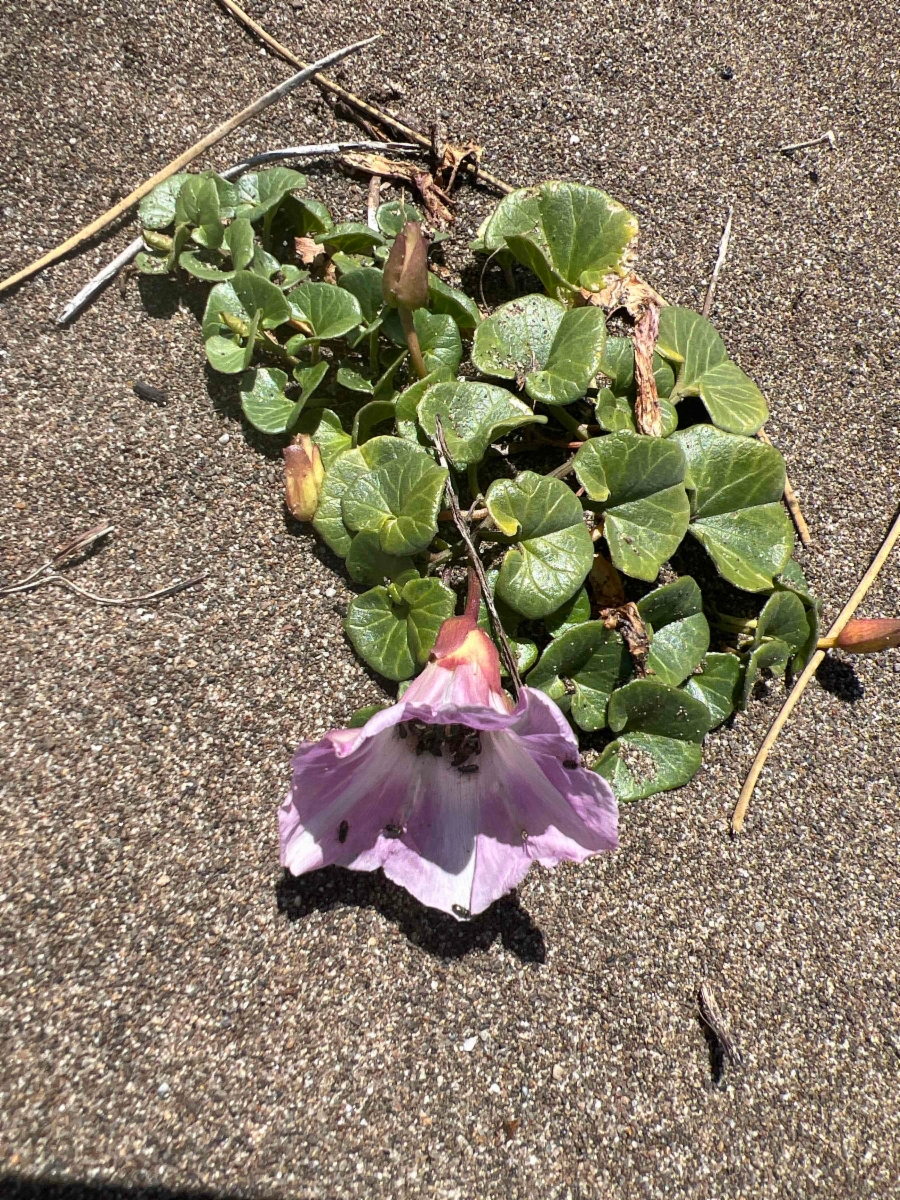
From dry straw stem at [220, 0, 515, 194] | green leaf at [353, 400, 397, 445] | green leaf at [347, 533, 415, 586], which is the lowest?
green leaf at [347, 533, 415, 586]

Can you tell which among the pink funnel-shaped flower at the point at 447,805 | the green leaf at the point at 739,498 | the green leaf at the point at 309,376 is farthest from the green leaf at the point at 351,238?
the pink funnel-shaped flower at the point at 447,805

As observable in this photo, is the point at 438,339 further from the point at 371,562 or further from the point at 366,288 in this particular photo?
the point at 371,562

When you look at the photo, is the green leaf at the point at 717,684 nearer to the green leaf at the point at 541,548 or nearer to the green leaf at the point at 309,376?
the green leaf at the point at 541,548

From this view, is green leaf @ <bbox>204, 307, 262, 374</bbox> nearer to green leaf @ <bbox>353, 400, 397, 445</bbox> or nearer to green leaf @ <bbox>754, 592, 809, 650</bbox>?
green leaf @ <bbox>353, 400, 397, 445</bbox>

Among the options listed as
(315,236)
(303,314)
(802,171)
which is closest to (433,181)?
(315,236)

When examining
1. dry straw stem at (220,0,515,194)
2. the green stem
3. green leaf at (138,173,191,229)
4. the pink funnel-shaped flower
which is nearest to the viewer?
the pink funnel-shaped flower

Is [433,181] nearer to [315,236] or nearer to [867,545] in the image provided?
[315,236]

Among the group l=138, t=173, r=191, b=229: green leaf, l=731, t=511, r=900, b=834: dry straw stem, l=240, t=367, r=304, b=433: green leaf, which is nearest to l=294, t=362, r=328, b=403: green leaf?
l=240, t=367, r=304, b=433: green leaf
